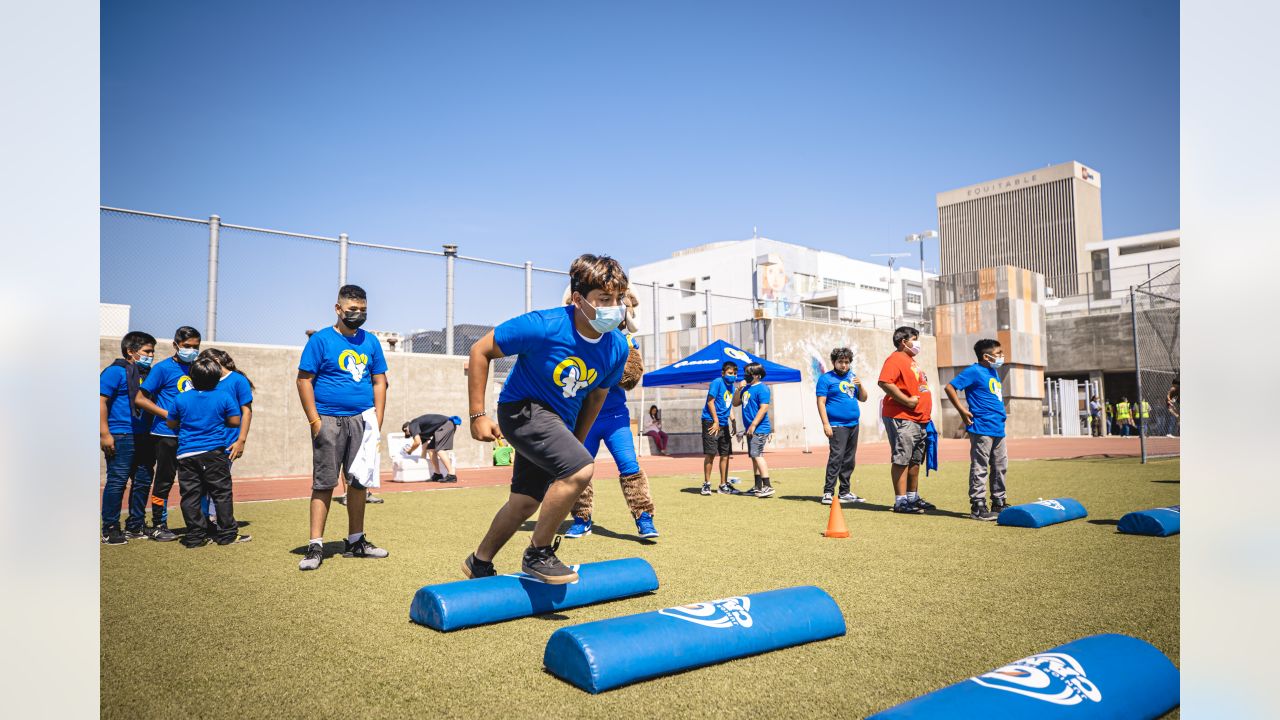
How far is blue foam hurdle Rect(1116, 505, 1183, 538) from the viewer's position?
6.59 m

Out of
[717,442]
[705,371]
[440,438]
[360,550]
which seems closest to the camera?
[360,550]

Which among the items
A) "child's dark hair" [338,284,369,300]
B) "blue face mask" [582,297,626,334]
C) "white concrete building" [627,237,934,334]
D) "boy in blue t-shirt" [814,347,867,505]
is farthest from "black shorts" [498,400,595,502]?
"white concrete building" [627,237,934,334]

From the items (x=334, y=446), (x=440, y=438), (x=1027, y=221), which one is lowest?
(x=440, y=438)

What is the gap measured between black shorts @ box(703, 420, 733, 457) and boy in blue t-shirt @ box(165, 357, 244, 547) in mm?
6397

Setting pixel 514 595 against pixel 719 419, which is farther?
pixel 719 419

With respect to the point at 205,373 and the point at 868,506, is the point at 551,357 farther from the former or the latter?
the point at 868,506

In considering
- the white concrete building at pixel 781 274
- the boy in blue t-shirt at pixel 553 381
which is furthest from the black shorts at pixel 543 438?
the white concrete building at pixel 781 274

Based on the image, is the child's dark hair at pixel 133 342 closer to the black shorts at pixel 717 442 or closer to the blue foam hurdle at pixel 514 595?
the blue foam hurdle at pixel 514 595

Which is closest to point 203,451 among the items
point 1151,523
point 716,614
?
point 716,614

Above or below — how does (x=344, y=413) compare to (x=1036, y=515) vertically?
above

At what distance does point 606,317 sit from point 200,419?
4.75 metres

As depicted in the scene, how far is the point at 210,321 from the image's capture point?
532 inches

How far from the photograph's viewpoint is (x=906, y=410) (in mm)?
8438

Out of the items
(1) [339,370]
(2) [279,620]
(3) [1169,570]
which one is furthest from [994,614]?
(1) [339,370]
